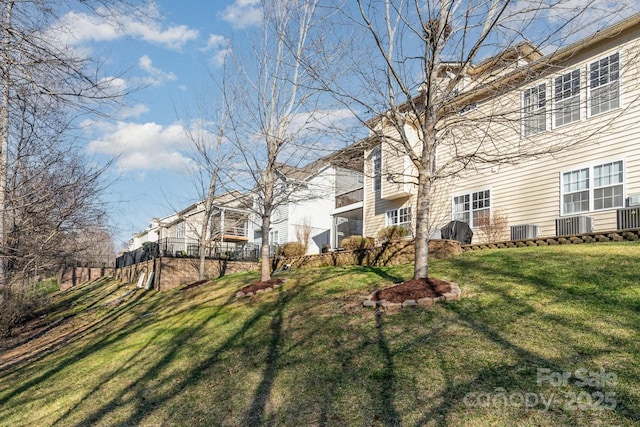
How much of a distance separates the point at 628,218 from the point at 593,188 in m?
1.86

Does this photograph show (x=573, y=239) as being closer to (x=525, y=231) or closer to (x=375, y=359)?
(x=525, y=231)

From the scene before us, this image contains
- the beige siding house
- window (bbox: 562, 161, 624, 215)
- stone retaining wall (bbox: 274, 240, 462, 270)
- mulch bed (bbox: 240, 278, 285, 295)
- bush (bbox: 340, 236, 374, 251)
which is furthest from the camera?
bush (bbox: 340, 236, 374, 251)

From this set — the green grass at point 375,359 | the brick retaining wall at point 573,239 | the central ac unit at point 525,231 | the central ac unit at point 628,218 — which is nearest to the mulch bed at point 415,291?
the green grass at point 375,359

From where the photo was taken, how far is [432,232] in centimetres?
1661

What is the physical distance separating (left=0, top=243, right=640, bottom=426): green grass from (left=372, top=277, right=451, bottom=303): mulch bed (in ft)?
1.14

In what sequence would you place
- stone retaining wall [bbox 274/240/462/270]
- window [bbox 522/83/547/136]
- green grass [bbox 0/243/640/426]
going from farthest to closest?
stone retaining wall [bbox 274/240/462/270] < window [bbox 522/83/547/136] < green grass [bbox 0/243/640/426]

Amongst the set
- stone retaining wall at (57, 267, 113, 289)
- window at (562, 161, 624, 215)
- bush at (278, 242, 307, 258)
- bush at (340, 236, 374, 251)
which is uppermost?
window at (562, 161, 624, 215)

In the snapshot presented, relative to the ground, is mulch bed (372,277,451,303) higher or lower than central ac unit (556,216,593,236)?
lower

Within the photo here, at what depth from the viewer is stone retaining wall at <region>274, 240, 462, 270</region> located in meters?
12.6

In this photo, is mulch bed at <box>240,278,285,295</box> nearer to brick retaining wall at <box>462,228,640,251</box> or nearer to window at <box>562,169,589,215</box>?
brick retaining wall at <box>462,228,640,251</box>

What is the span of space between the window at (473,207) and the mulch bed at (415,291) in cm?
Result: 876

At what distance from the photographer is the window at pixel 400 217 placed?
19.2 meters

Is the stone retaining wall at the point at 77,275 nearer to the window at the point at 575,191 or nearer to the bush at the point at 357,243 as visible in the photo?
the bush at the point at 357,243

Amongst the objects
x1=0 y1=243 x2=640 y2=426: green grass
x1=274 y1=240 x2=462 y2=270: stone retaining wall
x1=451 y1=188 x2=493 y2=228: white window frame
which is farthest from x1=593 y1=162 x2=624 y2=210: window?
x1=274 y1=240 x2=462 y2=270: stone retaining wall
